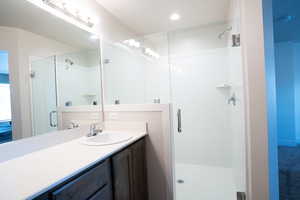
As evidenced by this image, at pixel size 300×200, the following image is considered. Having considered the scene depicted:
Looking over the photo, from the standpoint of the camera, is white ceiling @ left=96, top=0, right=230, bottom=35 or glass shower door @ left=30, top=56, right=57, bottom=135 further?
white ceiling @ left=96, top=0, right=230, bottom=35

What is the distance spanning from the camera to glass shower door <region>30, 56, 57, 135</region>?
4.30ft

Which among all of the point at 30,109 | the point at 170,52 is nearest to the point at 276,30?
the point at 170,52

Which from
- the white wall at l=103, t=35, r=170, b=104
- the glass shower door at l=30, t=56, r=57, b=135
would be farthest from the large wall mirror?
the white wall at l=103, t=35, r=170, b=104

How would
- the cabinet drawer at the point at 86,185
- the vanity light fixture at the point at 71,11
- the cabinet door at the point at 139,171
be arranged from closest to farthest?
the cabinet drawer at the point at 86,185, the vanity light fixture at the point at 71,11, the cabinet door at the point at 139,171

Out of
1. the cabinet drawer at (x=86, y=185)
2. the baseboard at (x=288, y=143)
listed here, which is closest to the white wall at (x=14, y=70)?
the cabinet drawer at (x=86, y=185)

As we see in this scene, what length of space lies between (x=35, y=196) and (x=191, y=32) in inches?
115

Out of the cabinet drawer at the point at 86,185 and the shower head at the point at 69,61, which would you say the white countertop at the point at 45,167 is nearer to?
the cabinet drawer at the point at 86,185

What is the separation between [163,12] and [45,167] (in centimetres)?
217

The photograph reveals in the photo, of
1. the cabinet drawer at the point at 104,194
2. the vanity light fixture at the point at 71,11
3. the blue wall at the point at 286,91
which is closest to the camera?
the cabinet drawer at the point at 104,194

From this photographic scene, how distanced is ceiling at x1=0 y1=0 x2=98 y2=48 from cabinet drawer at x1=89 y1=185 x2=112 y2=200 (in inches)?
51.8

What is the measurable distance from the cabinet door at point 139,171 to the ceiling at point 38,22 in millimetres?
1274

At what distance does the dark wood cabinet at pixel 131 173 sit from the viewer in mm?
1312

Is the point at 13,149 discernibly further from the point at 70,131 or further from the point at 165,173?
the point at 165,173

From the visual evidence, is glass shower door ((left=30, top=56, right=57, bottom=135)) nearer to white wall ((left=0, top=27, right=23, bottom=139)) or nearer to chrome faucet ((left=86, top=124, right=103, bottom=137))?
white wall ((left=0, top=27, right=23, bottom=139))
